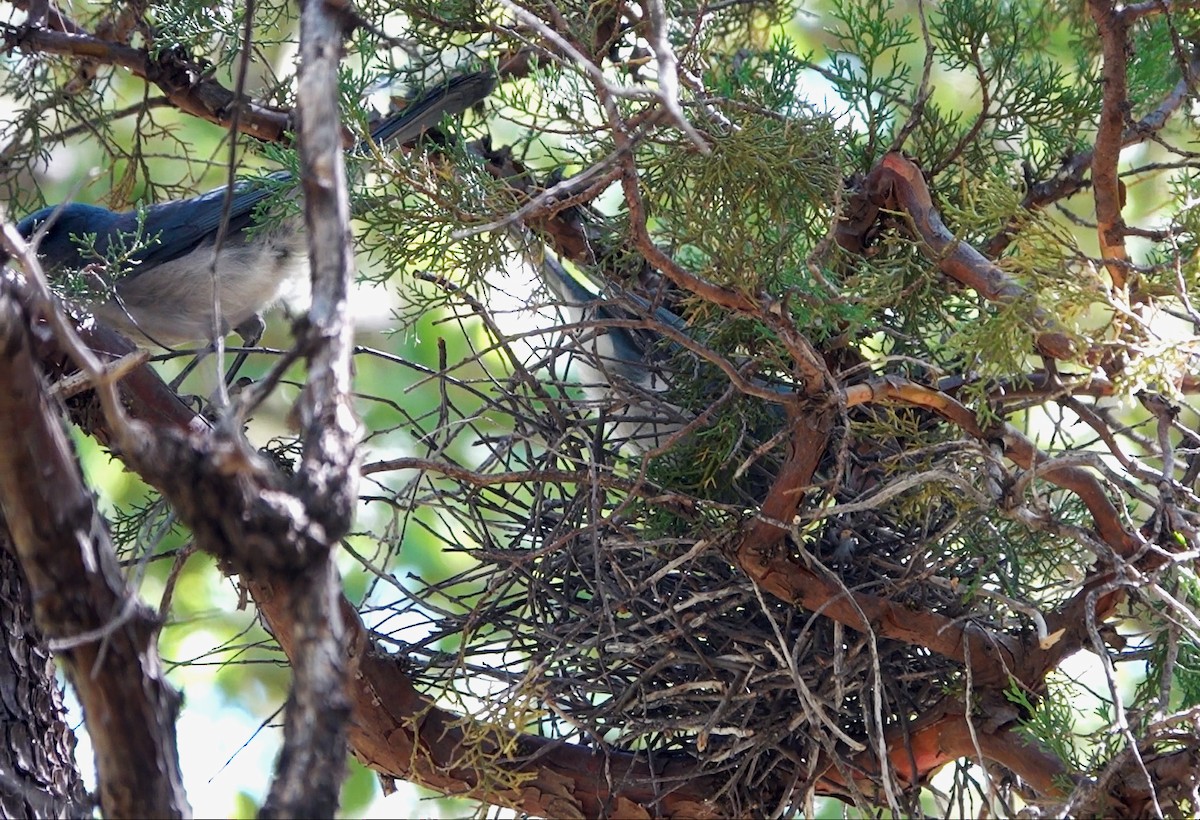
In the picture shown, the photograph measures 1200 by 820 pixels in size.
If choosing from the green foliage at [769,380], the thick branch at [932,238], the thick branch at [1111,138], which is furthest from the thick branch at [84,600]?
the thick branch at [1111,138]

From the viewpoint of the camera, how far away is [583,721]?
2.11 m

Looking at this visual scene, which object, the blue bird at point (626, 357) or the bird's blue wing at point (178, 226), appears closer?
the blue bird at point (626, 357)

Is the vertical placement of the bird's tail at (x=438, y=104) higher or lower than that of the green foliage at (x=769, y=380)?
higher

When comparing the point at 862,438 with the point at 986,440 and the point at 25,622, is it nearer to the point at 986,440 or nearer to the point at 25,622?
the point at 986,440

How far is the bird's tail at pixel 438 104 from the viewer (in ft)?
7.98

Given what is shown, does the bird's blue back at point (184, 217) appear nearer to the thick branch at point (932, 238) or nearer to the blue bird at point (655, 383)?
the blue bird at point (655, 383)

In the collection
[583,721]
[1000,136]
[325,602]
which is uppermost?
[1000,136]

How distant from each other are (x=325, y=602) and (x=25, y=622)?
1.19m

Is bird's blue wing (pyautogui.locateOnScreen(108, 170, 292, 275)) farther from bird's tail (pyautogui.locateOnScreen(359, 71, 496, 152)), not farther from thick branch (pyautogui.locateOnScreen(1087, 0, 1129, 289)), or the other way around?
thick branch (pyautogui.locateOnScreen(1087, 0, 1129, 289))

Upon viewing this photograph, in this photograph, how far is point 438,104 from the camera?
2.43 metres

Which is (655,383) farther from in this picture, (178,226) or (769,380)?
(178,226)

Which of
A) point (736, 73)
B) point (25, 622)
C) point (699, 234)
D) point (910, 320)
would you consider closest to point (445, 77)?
point (736, 73)

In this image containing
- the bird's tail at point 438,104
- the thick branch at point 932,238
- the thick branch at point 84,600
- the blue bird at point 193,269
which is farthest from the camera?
the blue bird at point 193,269

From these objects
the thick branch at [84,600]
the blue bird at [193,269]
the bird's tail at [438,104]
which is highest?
the blue bird at [193,269]
